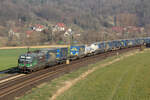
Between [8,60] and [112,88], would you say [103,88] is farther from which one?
[8,60]

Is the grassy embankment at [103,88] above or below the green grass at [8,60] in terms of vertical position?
below

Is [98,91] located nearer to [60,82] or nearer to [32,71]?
[60,82]

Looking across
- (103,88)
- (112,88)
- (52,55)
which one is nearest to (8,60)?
(52,55)

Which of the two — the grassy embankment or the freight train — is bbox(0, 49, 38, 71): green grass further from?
the grassy embankment

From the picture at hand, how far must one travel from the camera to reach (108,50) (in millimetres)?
66250

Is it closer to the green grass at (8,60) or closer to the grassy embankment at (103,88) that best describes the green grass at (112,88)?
the grassy embankment at (103,88)

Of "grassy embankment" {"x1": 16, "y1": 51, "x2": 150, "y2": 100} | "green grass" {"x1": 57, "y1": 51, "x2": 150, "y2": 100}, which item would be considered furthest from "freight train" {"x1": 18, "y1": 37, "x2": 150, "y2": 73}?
"green grass" {"x1": 57, "y1": 51, "x2": 150, "y2": 100}

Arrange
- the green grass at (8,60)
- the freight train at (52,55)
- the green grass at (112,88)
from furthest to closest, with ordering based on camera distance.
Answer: the green grass at (8,60)
the freight train at (52,55)
the green grass at (112,88)

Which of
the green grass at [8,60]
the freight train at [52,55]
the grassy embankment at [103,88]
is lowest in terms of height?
the grassy embankment at [103,88]

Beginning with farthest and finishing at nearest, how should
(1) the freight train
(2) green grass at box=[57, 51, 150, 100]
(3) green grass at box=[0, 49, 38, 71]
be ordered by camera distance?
(3) green grass at box=[0, 49, 38, 71], (1) the freight train, (2) green grass at box=[57, 51, 150, 100]

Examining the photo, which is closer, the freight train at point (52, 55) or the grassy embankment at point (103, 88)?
the grassy embankment at point (103, 88)

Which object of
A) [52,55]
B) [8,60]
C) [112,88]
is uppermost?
[52,55]

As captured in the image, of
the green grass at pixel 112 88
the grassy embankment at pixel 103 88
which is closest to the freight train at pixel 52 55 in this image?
the grassy embankment at pixel 103 88

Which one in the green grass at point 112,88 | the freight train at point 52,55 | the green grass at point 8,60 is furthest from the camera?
the green grass at point 8,60
